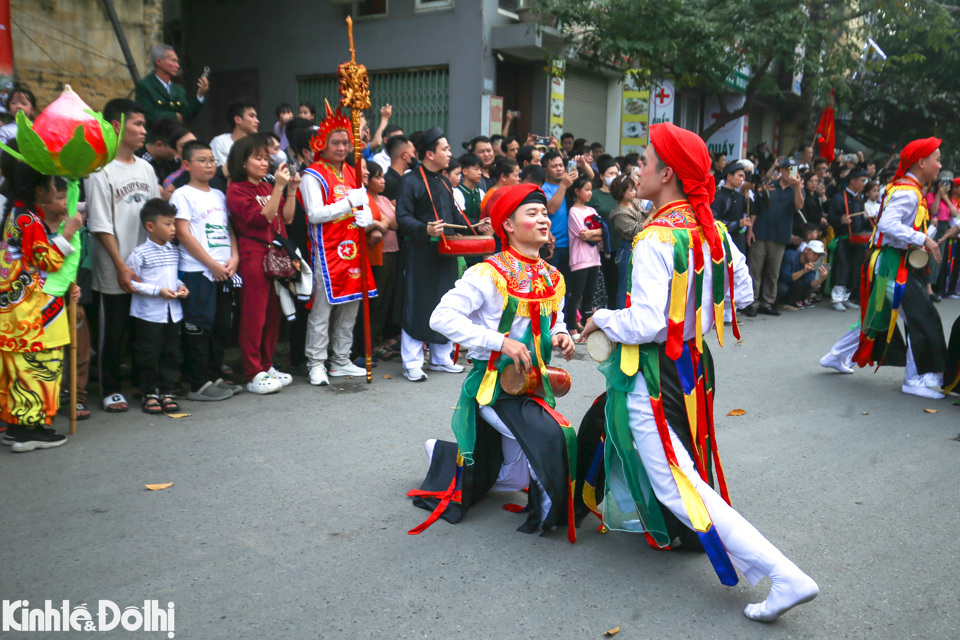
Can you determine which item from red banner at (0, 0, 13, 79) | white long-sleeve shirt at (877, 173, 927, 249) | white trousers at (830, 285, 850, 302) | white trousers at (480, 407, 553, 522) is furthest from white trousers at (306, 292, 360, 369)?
white trousers at (830, 285, 850, 302)

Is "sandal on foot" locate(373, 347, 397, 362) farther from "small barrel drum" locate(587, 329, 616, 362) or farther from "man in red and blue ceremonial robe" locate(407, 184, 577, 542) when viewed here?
"small barrel drum" locate(587, 329, 616, 362)

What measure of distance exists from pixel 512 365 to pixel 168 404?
285cm

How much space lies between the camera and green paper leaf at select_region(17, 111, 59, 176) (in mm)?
3895

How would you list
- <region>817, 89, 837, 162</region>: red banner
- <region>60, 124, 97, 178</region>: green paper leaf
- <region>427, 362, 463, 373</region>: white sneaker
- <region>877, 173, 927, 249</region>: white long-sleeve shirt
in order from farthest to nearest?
<region>817, 89, 837, 162</region>: red banner → <region>427, 362, 463, 373</region>: white sneaker → <region>877, 173, 927, 249</region>: white long-sleeve shirt → <region>60, 124, 97, 178</region>: green paper leaf

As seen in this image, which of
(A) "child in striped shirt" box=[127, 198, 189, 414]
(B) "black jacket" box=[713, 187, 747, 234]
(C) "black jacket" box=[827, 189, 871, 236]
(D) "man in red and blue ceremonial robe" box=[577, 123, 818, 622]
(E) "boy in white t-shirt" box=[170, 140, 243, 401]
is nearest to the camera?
(D) "man in red and blue ceremonial robe" box=[577, 123, 818, 622]

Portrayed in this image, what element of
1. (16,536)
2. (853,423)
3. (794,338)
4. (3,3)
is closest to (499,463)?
(16,536)

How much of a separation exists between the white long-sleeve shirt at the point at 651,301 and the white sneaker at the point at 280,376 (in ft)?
11.3

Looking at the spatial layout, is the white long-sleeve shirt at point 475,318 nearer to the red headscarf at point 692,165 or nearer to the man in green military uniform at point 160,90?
the red headscarf at point 692,165

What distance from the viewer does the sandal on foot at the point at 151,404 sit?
502 cm

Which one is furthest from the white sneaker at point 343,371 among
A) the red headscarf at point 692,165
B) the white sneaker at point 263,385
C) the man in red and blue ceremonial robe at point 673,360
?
the red headscarf at point 692,165

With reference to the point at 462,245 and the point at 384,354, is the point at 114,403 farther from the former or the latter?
the point at 462,245

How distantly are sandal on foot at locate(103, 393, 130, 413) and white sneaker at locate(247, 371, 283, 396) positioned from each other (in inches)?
34.0

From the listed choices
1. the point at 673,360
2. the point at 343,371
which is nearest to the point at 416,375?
the point at 343,371

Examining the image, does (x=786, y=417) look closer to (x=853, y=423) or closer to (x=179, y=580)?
(x=853, y=423)
